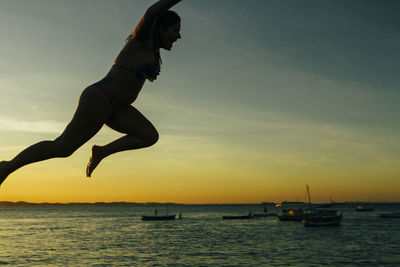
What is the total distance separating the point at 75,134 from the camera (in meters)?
3.26

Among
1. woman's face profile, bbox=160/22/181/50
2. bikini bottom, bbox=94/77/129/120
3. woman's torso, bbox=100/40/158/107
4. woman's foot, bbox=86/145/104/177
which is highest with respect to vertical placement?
woman's face profile, bbox=160/22/181/50

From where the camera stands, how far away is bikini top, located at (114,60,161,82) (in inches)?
128

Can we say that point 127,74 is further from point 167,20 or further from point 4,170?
point 4,170

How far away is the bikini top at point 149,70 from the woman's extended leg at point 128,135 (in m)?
0.40

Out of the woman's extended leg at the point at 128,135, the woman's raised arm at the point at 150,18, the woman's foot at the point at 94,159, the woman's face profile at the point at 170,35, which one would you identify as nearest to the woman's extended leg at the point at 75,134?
the woman's extended leg at the point at 128,135

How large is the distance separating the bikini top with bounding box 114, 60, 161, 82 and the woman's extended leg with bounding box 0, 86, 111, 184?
335 millimetres

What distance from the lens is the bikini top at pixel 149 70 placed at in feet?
10.7

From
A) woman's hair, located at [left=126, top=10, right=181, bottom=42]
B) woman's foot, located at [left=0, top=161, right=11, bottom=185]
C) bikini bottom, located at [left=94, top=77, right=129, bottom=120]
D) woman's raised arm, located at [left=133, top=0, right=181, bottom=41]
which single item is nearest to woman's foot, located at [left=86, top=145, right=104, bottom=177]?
A: bikini bottom, located at [left=94, top=77, right=129, bottom=120]

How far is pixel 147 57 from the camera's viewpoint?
331cm

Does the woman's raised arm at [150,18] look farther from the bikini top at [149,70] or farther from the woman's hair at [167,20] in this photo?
the bikini top at [149,70]

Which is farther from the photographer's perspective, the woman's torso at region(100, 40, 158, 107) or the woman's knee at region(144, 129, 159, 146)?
the woman's knee at region(144, 129, 159, 146)

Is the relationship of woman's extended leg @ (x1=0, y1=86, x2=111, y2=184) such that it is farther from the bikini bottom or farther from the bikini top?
the bikini top

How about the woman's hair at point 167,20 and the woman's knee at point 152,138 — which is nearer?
the woman's hair at point 167,20

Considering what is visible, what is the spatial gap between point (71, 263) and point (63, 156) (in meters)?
54.8
